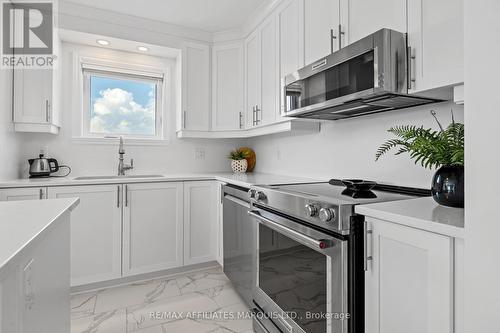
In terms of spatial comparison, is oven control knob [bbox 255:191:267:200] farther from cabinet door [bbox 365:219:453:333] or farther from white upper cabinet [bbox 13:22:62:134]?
white upper cabinet [bbox 13:22:62:134]

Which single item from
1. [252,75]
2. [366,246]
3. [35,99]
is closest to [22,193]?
[35,99]

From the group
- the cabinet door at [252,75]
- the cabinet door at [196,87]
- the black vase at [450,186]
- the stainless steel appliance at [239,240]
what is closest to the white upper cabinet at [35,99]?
the cabinet door at [196,87]

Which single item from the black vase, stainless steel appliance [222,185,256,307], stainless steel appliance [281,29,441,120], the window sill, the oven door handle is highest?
stainless steel appliance [281,29,441,120]

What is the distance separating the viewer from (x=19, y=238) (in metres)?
0.70

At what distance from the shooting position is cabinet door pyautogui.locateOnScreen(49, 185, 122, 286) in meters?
2.22

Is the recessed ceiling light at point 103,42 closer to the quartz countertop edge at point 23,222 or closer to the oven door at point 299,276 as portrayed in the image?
the quartz countertop edge at point 23,222

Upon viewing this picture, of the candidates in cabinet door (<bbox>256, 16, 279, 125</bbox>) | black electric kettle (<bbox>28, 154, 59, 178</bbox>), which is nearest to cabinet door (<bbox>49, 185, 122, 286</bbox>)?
black electric kettle (<bbox>28, 154, 59, 178</bbox>)

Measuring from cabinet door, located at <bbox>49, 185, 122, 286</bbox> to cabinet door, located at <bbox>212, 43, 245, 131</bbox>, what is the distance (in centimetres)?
134

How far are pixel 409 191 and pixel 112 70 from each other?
310 cm

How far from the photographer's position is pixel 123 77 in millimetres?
3031

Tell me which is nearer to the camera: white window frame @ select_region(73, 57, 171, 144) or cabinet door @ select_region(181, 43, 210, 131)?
white window frame @ select_region(73, 57, 171, 144)

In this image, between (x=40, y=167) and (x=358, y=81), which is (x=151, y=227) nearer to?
(x=40, y=167)

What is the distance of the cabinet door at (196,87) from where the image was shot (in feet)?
9.65

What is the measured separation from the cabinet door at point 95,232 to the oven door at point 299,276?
4.56 feet
